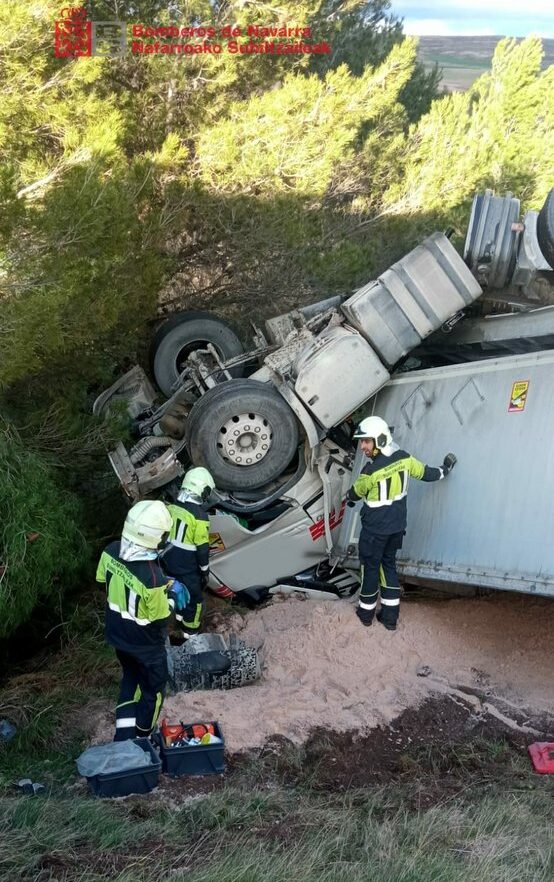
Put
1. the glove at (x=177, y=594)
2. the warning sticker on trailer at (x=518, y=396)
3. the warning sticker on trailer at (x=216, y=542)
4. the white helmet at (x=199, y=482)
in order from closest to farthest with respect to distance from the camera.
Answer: the glove at (x=177, y=594), the warning sticker on trailer at (x=518, y=396), the white helmet at (x=199, y=482), the warning sticker on trailer at (x=216, y=542)

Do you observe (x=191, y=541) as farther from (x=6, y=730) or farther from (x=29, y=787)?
(x=29, y=787)

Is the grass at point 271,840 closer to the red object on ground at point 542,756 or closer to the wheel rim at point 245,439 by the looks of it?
the red object on ground at point 542,756

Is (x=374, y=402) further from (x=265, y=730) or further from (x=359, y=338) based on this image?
(x=265, y=730)

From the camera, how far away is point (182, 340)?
7.90m

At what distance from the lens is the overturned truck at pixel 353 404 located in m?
6.42

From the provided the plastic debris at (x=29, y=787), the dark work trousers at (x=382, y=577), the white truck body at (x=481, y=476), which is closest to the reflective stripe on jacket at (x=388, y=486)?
the dark work trousers at (x=382, y=577)

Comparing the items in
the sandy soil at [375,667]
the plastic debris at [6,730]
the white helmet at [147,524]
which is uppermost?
the white helmet at [147,524]

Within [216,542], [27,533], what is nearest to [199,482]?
Answer: [216,542]

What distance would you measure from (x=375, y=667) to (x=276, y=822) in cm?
221

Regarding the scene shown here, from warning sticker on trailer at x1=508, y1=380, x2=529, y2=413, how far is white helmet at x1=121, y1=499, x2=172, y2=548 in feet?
8.80

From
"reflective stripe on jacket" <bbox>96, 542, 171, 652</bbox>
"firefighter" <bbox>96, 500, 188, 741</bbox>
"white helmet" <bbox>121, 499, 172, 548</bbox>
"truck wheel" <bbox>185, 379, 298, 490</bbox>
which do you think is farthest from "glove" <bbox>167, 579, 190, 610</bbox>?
"truck wheel" <bbox>185, 379, 298, 490</bbox>

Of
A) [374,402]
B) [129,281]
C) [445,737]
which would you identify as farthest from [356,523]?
[129,281]

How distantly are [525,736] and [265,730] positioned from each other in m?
1.61

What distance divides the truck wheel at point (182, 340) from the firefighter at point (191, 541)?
1476mm
